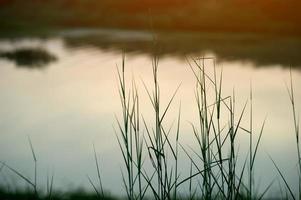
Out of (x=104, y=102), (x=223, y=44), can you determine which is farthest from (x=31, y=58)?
(x=104, y=102)

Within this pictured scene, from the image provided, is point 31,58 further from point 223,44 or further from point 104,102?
point 104,102

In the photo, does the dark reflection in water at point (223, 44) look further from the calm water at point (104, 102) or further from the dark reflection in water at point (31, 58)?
the dark reflection in water at point (31, 58)

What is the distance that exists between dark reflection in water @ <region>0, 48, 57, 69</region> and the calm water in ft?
0.18

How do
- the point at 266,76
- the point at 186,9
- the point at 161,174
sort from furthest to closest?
the point at 186,9
the point at 266,76
the point at 161,174

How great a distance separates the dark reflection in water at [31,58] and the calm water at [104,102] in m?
0.05

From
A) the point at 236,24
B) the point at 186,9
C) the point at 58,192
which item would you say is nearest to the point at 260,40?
the point at 236,24

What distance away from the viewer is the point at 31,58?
5.42 m

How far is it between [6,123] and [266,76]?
5.06 feet

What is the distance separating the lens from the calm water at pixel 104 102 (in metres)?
2.39

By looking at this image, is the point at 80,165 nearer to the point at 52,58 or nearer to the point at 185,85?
the point at 185,85

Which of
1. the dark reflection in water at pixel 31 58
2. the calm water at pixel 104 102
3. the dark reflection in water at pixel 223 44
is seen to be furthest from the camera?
the dark reflection in water at pixel 31 58

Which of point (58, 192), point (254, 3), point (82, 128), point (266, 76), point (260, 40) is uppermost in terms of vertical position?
point (254, 3)

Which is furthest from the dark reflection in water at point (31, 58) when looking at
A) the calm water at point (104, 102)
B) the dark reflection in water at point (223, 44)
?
the dark reflection in water at point (223, 44)

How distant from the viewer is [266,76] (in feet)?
11.6
